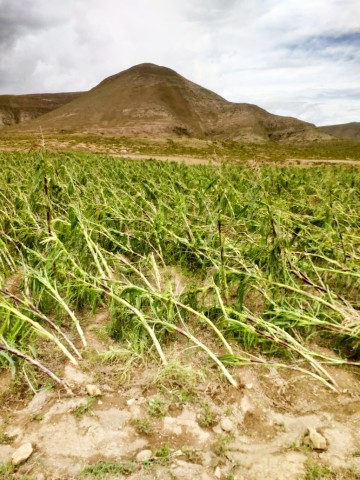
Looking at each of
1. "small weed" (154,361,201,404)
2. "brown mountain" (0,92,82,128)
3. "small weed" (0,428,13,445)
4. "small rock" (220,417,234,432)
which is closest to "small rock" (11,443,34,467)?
"small weed" (0,428,13,445)

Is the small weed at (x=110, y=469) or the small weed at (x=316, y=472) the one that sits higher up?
the small weed at (x=316, y=472)

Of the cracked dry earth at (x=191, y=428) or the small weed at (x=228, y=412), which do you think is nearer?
the cracked dry earth at (x=191, y=428)

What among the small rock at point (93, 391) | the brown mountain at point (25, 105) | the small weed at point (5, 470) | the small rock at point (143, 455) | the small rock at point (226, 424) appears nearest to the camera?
the small weed at point (5, 470)

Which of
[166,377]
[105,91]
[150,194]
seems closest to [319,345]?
[166,377]

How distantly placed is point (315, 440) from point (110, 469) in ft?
3.58

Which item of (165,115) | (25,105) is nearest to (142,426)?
(165,115)

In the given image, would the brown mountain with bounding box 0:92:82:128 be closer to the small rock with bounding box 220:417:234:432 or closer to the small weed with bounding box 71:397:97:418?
the small weed with bounding box 71:397:97:418

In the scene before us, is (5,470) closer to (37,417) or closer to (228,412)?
(37,417)

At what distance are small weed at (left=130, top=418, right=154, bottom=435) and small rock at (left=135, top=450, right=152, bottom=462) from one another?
0.46ft

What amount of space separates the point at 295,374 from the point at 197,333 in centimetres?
82

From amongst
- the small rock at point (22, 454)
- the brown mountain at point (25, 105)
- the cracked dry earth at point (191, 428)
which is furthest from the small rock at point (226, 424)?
the brown mountain at point (25, 105)

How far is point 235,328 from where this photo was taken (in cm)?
252

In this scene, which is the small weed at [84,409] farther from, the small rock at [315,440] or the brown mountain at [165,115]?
the brown mountain at [165,115]

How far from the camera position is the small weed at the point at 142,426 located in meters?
2.03
